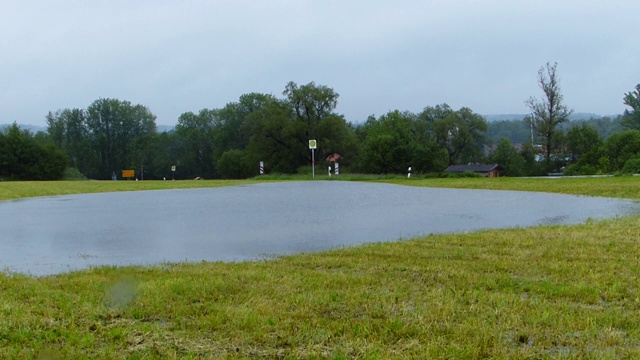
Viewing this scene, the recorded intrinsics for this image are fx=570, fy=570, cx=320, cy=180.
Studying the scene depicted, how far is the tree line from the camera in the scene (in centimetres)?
5434

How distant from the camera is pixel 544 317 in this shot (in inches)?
153

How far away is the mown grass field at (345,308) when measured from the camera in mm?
3389

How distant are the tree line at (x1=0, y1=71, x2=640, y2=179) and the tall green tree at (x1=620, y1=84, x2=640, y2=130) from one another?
7.0 inches

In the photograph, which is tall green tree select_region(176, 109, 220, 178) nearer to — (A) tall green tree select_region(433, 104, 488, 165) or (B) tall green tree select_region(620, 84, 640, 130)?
(A) tall green tree select_region(433, 104, 488, 165)

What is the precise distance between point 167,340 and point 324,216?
8284 millimetres

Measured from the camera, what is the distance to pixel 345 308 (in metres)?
4.27

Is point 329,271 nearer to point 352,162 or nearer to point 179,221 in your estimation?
point 179,221

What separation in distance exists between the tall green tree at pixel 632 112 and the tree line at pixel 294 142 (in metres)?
0.18

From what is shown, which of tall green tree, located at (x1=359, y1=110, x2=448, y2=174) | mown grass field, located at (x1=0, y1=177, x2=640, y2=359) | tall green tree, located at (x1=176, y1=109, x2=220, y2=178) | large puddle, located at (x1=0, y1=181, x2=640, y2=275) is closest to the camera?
mown grass field, located at (x1=0, y1=177, x2=640, y2=359)

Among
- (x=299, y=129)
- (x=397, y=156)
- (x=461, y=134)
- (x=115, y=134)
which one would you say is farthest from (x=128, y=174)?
(x=461, y=134)

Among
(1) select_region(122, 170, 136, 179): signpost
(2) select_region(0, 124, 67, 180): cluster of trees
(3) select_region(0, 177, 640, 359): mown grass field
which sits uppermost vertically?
(2) select_region(0, 124, 67, 180): cluster of trees

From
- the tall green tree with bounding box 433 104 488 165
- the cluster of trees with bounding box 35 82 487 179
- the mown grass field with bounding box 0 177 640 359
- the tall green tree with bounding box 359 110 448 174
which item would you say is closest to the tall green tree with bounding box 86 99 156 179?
the cluster of trees with bounding box 35 82 487 179

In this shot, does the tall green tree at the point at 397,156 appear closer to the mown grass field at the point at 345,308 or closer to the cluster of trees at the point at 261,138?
the cluster of trees at the point at 261,138

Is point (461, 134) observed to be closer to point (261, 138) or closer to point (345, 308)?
point (261, 138)
